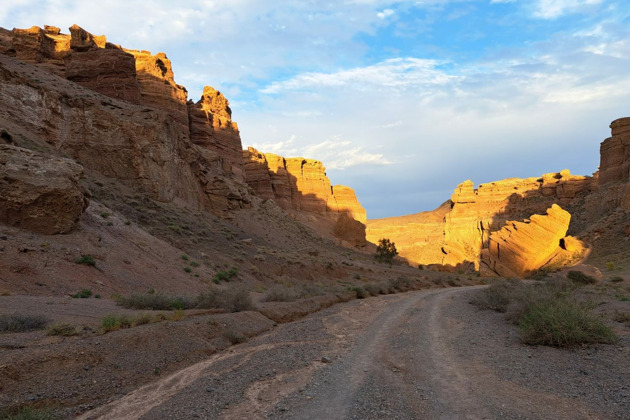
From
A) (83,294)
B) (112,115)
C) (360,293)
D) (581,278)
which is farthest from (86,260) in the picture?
(581,278)

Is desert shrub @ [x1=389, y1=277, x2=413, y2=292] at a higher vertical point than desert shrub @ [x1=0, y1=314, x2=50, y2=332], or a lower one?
lower

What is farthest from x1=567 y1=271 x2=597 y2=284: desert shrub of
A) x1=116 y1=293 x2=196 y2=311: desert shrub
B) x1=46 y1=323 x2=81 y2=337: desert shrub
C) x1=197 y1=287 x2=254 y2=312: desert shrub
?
x1=46 y1=323 x2=81 y2=337: desert shrub

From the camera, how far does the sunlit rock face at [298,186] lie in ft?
229

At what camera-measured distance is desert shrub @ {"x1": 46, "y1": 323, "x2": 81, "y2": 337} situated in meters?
7.40

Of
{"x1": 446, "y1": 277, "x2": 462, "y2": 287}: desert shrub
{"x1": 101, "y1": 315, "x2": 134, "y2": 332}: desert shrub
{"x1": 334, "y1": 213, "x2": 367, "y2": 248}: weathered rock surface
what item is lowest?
{"x1": 446, "y1": 277, "x2": 462, "y2": 287}: desert shrub

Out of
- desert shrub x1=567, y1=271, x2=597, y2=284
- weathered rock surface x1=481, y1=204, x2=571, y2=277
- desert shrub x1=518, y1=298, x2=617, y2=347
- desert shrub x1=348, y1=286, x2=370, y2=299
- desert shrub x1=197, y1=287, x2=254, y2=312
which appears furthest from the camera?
weathered rock surface x1=481, y1=204, x2=571, y2=277

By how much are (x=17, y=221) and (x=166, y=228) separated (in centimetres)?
1111

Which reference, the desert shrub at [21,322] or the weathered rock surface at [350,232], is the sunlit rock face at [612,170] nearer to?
the weathered rock surface at [350,232]

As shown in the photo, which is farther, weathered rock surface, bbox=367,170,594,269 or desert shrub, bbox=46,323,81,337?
weathered rock surface, bbox=367,170,594,269

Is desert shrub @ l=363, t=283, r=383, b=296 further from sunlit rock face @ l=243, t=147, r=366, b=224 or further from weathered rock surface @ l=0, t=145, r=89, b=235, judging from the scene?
sunlit rock face @ l=243, t=147, r=366, b=224

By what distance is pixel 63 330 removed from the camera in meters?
7.54

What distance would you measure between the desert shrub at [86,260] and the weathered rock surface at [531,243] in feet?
170

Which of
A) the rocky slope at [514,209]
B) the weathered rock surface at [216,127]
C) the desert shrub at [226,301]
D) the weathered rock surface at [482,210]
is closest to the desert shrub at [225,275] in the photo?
the desert shrub at [226,301]

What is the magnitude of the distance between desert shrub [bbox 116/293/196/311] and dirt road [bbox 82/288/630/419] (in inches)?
136
